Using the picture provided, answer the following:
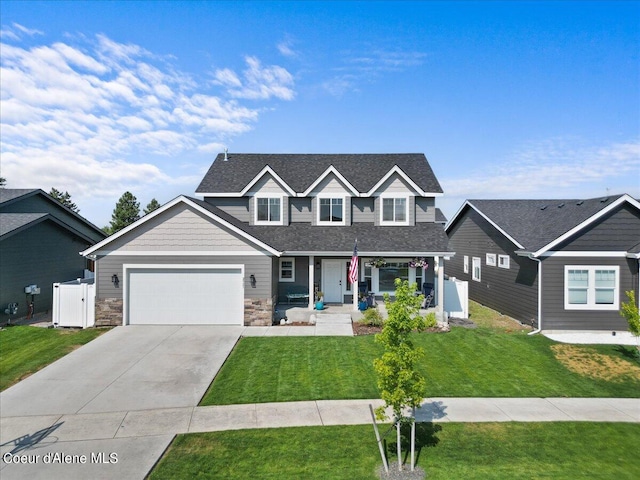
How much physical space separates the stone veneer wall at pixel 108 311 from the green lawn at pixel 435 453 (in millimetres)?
→ 10423

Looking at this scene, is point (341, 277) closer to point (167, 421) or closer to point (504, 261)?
point (504, 261)

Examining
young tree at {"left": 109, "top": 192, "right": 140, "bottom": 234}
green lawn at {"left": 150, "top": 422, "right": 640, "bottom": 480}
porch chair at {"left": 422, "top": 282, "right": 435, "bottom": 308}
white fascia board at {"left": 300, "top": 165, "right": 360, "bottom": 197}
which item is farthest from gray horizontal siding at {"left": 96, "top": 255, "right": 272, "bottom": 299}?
young tree at {"left": 109, "top": 192, "right": 140, "bottom": 234}

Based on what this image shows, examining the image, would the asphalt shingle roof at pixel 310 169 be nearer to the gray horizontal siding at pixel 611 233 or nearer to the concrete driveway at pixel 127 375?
the gray horizontal siding at pixel 611 233

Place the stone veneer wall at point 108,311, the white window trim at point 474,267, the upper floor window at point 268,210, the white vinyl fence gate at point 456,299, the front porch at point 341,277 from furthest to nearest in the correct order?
the white window trim at point 474,267 < the upper floor window at point 268,210 < the front porch at point 341,277 < the white vinyl fence gate at point 456,299 < the stone veneer wall at point 108,311

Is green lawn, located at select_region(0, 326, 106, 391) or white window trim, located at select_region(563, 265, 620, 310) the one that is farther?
white window trim, located at select_region(563, 265, 620, 310)

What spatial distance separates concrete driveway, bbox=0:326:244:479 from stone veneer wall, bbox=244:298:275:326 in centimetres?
128

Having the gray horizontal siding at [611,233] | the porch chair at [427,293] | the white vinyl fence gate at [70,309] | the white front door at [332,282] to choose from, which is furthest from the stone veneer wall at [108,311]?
the gray horizontal siding at [611,233]

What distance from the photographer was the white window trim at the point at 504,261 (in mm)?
18916

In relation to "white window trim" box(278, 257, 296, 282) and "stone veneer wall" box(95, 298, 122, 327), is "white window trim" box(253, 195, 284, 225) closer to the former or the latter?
"white window trim" box(278, 257, 296, 282)

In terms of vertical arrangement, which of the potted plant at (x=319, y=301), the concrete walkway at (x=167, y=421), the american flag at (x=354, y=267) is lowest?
the concrete walkway at (x=167, y=421)

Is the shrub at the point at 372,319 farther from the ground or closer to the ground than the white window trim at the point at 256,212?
closer to the ground

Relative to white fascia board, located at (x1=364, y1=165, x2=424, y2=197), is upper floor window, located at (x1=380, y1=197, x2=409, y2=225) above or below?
below

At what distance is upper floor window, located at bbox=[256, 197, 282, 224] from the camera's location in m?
20.7

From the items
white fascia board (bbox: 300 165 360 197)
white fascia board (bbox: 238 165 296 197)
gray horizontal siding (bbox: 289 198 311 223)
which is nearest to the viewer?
white fascia board (bbox: 300 165 360 197)
